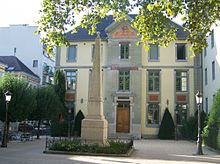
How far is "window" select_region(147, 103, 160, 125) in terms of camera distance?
34.6m

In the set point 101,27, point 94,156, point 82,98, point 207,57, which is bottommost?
point 94,156

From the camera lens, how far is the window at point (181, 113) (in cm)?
3438

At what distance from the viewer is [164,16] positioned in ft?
37.2

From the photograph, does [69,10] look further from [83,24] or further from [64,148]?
[64,148]

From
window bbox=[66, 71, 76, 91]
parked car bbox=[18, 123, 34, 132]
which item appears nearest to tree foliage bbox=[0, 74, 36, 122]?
window bbox=[66, 71, 76, 91]

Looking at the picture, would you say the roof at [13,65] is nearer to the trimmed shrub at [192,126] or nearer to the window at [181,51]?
the window at [181,51]

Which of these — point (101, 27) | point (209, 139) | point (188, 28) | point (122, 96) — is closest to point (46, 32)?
point (188, 28)

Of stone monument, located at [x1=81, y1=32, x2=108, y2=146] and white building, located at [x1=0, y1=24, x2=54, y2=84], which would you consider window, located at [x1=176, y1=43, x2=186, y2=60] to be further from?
white building, located at [x1=0, y1=24, x2=54, y2=84]

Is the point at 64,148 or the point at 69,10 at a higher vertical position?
the point at 69,10

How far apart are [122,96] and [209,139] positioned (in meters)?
13.4

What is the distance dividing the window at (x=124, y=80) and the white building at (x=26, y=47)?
20371 millimetres

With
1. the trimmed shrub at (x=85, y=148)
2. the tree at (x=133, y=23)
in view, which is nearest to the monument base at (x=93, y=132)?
the trimmed shrub at (x=85, y=148)

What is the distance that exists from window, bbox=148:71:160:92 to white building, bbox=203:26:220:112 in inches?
185

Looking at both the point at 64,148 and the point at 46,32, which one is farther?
the point at 64,148
